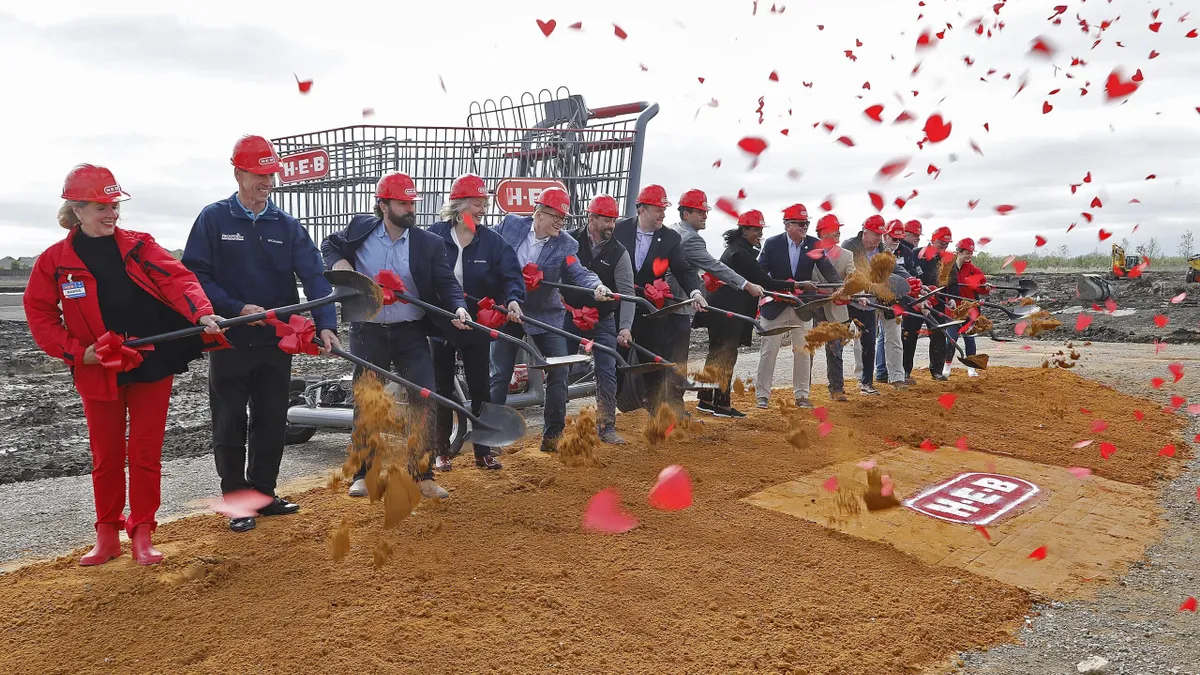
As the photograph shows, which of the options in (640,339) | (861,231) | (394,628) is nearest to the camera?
(394,628)

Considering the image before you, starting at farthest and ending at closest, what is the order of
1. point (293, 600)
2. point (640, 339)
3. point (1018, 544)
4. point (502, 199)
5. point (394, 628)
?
point (502, 199)
point (640, 339)
point (1018, 544)
point (293, 600)
point (394, 628)

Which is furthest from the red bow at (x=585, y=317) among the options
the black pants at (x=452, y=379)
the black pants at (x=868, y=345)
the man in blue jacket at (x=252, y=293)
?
the black pants at (x=868, y=345)

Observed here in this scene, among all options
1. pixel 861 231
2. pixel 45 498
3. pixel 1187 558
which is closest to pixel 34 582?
pixel 45 498

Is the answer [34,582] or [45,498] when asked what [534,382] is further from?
[34,582]

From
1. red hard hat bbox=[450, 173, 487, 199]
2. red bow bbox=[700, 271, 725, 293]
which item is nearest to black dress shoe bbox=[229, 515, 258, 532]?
red hard hat bbox=[450, 173, 487, 199]

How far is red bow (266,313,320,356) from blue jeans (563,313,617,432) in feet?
8.18

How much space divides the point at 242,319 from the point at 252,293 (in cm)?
52

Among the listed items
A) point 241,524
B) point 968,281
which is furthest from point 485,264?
point 968,281

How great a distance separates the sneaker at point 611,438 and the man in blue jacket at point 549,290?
1.42 feet

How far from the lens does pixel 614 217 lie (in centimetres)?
654

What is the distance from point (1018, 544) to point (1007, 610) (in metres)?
0.92

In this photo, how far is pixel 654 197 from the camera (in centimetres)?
687

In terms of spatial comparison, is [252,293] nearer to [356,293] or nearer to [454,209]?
[356,293]

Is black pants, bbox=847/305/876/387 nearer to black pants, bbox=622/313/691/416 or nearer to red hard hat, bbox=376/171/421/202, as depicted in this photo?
black pants, bbox=622/313/691/416
